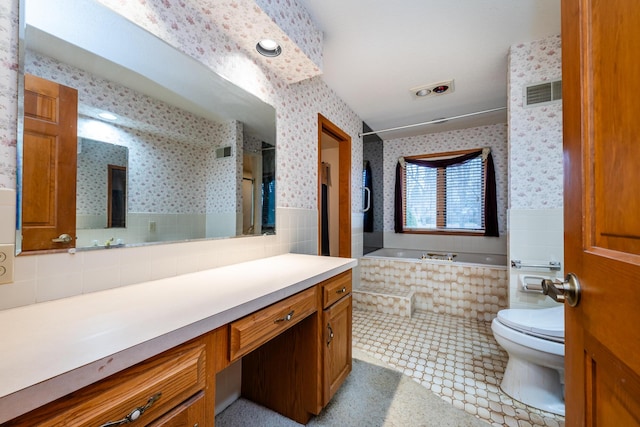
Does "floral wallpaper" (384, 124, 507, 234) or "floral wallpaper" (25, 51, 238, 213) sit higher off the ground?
"floral wallpaper" (384, 124, 507, 234)

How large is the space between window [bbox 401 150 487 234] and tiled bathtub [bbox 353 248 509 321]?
0.96 m

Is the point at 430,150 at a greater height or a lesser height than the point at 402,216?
greater

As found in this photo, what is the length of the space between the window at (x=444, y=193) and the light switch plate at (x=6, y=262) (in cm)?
395

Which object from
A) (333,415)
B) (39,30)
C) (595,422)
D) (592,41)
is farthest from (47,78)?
(333,415)

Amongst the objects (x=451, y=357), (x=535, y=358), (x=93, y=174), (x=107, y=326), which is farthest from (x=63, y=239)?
(x=451, y=357)

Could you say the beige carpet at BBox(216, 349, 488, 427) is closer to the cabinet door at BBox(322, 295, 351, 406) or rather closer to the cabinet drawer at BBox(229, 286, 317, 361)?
the cabinet door at BBox(322, 295, 351, 406)

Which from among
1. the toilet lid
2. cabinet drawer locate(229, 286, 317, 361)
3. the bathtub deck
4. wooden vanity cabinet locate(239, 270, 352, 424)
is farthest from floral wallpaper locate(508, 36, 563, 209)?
cabinet drawer locate(229, 286, 317, 361)

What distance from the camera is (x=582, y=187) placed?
0.55m

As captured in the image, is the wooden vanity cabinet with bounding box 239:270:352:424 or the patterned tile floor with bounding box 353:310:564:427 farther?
the patterned tile floor with bounding box 353:310:564:427

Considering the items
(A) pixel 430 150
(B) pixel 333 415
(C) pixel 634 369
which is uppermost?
(A) pixel 430 150

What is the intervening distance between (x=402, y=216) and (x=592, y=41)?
3572 millimetres

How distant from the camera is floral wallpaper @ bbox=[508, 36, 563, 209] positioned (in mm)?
1877

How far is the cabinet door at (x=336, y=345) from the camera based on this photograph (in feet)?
4.23

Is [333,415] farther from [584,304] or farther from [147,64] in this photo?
[147,64]
